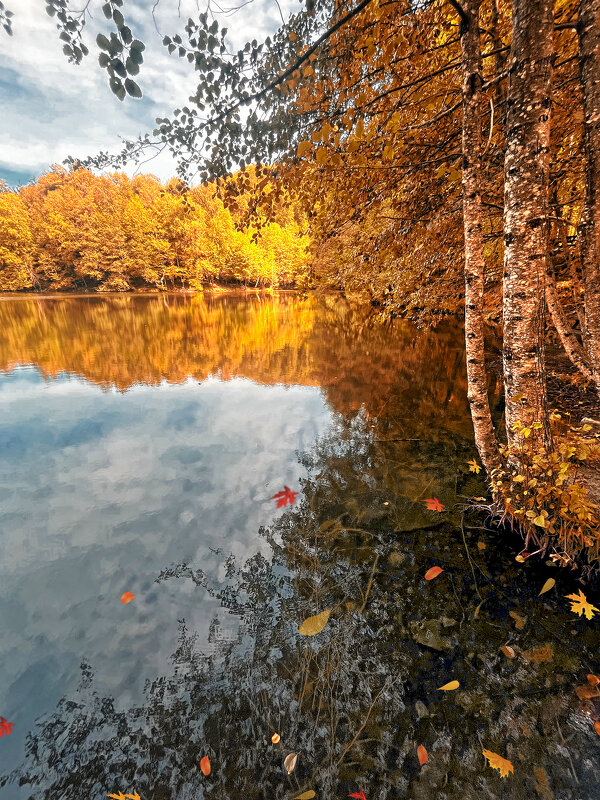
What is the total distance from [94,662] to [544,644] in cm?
490

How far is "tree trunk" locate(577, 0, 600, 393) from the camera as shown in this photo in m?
3.45

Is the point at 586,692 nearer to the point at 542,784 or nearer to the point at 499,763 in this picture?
the point at 542,784

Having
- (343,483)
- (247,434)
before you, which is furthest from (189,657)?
(247,434)

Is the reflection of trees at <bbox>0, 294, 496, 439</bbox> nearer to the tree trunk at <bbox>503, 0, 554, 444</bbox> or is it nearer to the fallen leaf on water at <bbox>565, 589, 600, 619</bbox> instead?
the tree trunk at <bbox>503, 0, 554, 444</bbox>

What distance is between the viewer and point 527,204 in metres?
3.52

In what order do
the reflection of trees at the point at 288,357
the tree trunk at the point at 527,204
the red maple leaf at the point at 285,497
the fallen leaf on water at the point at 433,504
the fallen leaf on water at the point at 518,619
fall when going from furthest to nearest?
→ the reflection of trees at the point at 288,357, the red maple leaf at the point at 285,497, the fallen leaf on water at the point at 433,504, the fallen leaf on water at the point at 518,619, the tree trunk at the point at 527,204

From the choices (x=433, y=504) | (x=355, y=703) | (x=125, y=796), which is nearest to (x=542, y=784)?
(x=355, y=703)

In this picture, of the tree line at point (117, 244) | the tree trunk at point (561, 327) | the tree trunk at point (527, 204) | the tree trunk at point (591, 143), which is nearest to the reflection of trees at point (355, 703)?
the tree trunk at point (527, 204)

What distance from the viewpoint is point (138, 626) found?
3.68 meters

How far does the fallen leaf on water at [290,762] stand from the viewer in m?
2.45

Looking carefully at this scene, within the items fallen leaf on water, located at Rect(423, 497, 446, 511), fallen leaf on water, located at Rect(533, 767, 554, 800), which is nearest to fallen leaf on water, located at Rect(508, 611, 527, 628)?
fallen leaf on water, located at Rect(533, 767, 554, 800)

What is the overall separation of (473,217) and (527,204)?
63 centimetres

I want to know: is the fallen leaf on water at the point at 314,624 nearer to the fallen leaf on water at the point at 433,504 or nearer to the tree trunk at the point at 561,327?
the fallen leaf on water at the point at 433,504

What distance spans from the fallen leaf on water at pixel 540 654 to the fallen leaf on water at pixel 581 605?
706 millimetres
